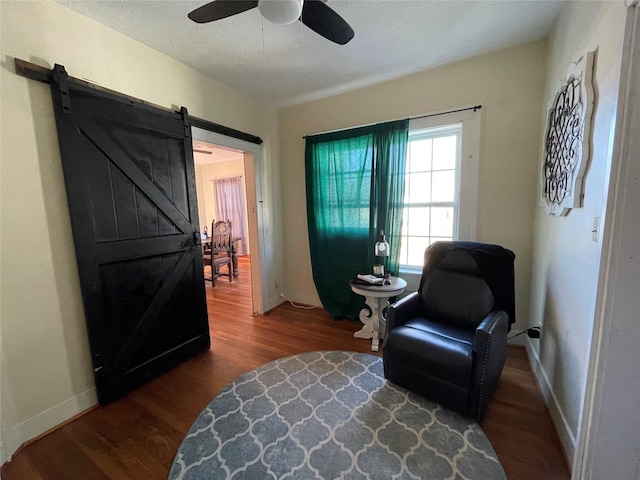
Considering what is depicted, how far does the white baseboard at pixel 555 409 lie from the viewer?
1.29 metres

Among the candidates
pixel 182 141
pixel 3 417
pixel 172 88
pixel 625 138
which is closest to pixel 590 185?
pixel 625 138

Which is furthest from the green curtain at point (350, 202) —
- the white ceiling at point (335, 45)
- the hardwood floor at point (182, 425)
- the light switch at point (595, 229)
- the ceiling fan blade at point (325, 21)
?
the light switch at point (595, 229)

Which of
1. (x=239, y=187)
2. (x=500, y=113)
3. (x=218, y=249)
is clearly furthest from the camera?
(x=239, y=187)

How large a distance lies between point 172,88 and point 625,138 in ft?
9.12

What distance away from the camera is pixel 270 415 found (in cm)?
164

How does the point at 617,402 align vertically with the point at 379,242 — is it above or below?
below

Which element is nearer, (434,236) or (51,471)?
(51,471)

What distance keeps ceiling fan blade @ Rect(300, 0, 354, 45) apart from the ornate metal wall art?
121 centimetres

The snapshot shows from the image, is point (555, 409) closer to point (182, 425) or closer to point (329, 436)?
point (329, 436)

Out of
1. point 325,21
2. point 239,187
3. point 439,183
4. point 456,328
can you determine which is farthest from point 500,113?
point 239,187

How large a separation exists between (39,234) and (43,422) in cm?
111

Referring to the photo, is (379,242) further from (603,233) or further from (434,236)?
(603,233)

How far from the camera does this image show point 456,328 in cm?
184

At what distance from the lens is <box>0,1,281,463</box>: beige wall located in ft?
4.57
